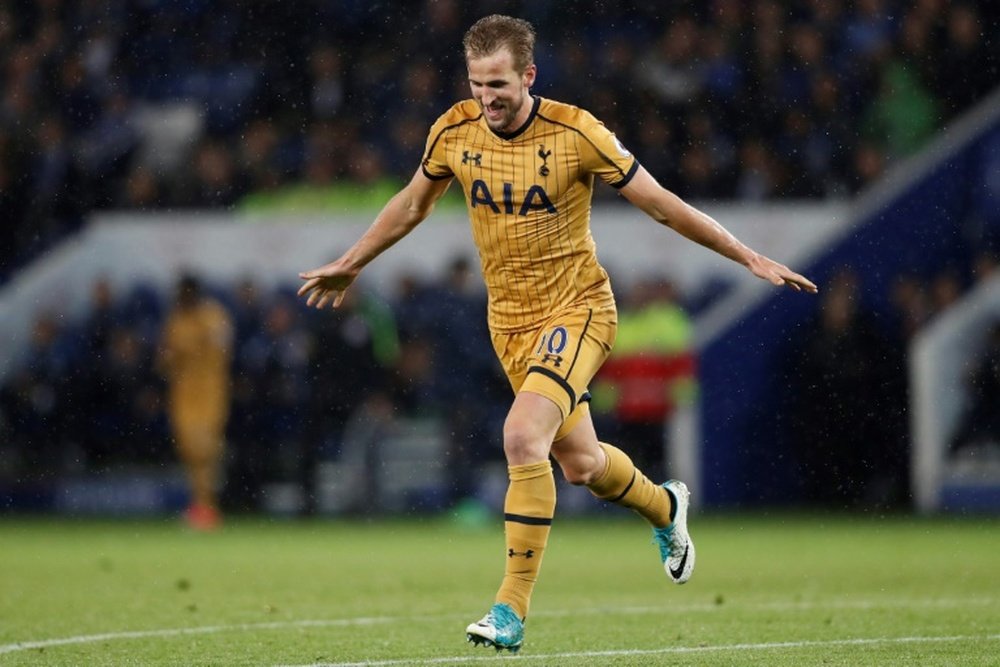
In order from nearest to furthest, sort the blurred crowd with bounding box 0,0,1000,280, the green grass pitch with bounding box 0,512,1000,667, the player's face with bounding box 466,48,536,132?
1. the player's face with bounding box 466,48,536,132
2. the green grass pitch with bounding box 0,512,1000,667
3. the blurred crowd with bounding box 0,0,1000,280

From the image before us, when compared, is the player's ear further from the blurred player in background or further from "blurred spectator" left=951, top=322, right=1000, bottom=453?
"blurred spectator" left=951, top=322, right=1000, bottom=453

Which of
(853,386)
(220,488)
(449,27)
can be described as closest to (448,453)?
(220,488)

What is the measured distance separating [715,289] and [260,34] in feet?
19.7

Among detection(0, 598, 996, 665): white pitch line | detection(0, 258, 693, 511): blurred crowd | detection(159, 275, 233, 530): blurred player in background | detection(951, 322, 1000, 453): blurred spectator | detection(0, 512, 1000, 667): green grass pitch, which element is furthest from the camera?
detection(0, 258, 693, 511): blurred crowd

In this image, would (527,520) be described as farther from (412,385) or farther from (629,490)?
(412,385)

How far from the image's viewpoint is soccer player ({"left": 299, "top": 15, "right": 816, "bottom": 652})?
664 centimetres

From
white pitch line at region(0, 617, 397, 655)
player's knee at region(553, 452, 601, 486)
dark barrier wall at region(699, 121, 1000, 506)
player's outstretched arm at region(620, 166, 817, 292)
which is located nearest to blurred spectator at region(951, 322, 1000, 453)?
dark barrier wall at region(699, 121, 1000, 506)

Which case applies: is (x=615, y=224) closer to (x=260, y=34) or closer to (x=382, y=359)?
(x=382, y=359)

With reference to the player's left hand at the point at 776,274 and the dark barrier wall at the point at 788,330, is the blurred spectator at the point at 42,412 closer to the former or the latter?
the dark barrier wall at the point at 788,330

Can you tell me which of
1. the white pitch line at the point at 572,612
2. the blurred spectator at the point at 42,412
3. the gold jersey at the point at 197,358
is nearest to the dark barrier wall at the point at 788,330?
the gold jersey at the point at 197,358

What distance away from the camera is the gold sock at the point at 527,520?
21.7ft

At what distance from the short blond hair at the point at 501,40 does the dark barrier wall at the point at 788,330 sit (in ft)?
33.2

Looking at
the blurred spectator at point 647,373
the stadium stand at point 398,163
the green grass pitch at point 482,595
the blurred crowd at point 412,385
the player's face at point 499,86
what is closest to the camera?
the player's face at point 499,86

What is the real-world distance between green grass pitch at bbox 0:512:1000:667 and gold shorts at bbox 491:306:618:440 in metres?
0.96
